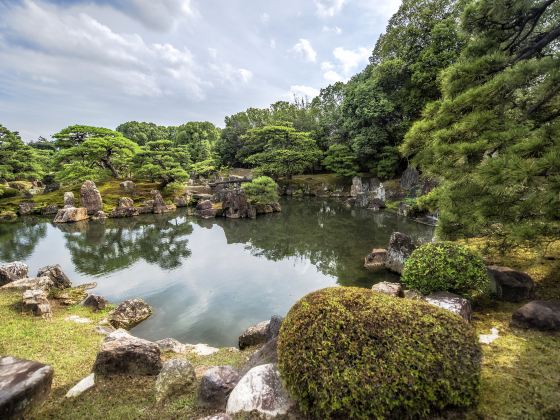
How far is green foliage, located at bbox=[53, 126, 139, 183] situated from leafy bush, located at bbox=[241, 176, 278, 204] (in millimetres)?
12698

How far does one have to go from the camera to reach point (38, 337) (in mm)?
5418

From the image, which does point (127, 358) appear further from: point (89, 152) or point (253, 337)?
point (89, 152)

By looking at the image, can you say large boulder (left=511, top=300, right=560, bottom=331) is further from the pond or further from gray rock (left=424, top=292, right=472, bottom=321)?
the pond

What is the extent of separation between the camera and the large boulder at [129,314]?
681 centimetres

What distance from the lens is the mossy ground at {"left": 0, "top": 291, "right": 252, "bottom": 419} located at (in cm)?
321

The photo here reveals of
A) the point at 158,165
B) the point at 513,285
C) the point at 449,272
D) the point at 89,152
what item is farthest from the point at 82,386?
the point at 89,152

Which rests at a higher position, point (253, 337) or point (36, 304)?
point (36, 304)

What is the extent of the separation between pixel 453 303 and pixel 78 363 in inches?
228

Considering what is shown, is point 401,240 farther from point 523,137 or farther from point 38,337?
point 38,337

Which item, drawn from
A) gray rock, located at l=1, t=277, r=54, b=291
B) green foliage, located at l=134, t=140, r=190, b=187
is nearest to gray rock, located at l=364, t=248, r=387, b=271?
gray rock, located at l=1, t=277, r=54, b=291

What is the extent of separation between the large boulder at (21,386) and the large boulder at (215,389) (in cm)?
177

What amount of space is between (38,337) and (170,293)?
11.8 feet

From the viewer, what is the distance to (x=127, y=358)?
405 cm

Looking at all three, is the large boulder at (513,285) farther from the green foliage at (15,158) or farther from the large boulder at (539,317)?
the green foliage at (15,158)
